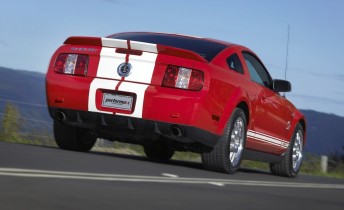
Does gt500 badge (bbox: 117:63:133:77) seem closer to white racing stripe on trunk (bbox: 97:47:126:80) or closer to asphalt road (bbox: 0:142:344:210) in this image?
white racing stripe on trunk (bbox: 97:47:126:80)

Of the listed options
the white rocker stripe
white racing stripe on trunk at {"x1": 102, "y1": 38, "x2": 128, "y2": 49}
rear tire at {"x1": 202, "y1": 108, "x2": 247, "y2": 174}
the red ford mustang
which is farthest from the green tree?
white racing stripe on trunk at {"x1": 102, "y1": 38, "x2": 128, "y2": 49}

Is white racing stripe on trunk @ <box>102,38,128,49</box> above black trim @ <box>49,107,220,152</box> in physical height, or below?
above

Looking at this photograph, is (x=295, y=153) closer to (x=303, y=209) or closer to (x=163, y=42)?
(x=163, y=42)

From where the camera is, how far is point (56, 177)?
642 cm

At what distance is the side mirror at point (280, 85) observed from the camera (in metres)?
11.4

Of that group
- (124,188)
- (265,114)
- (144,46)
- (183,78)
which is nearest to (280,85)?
(265,114)

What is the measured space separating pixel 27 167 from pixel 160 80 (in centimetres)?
244

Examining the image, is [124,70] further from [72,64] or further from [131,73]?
[72,64]

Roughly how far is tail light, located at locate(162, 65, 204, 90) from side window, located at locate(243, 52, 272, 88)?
1661mm

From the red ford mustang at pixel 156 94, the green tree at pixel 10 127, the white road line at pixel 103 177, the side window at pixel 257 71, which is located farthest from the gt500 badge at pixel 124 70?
the green tree at pixel 10 127

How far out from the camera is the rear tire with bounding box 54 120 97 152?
10.1 meters

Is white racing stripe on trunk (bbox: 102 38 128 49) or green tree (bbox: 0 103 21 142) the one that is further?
green tree (bbox: 0 103 21 142)

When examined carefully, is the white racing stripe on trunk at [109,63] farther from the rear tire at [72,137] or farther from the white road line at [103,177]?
the white road line at [103,177]

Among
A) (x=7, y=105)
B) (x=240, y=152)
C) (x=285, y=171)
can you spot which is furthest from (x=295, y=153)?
(x=7, y=105)
